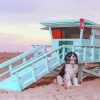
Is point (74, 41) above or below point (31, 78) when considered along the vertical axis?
above

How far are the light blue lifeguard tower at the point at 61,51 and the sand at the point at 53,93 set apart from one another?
73 centimetres

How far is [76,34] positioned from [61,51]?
1479 mm

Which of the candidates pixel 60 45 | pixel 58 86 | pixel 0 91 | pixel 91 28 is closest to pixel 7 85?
pixel 0 91

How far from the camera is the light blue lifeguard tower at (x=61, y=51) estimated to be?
2136 cm

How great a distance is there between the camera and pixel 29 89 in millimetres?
20938

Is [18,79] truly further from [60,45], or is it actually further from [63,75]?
[60,45]

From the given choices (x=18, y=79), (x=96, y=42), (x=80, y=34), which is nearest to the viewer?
(x=18, y=79)

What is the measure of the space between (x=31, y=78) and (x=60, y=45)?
4448mm

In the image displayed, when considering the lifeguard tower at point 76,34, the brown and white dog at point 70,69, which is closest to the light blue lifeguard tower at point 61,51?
the lifeguard tower at point 76,34

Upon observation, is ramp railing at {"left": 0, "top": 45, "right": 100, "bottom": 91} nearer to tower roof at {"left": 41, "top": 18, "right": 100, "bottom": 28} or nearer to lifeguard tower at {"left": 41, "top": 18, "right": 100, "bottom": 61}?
lifeguard tower at {"left": 41, "top": 18, "right": 100, "bottom": 61}

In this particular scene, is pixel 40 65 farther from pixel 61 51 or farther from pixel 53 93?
pixel 53 93

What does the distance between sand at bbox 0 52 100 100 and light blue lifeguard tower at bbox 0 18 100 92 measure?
2.40ft

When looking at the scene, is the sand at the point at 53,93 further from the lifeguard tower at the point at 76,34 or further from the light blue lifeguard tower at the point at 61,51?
the lifeguard tower at the point at 76,34

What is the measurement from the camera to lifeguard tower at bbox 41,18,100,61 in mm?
23656
